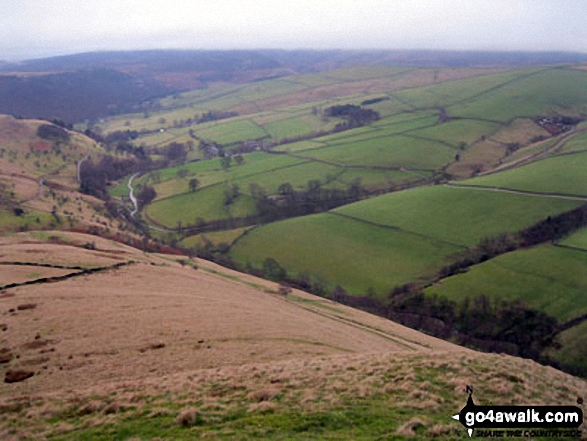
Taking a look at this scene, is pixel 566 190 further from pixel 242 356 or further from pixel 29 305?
pixel 29 305

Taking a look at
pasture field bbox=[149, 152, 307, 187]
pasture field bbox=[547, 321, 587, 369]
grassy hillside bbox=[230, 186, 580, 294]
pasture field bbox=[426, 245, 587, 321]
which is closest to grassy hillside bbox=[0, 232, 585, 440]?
pasture field bbox=[547, 321, 587, 369]

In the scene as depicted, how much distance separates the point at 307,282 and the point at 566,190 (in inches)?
3124

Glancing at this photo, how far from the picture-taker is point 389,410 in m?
23.5

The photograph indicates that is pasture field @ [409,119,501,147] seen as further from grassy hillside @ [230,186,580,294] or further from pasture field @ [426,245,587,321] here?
pasture field @ [426,245,587,321]

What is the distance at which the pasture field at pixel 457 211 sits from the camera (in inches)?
4190

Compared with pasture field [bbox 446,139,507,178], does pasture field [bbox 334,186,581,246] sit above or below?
below

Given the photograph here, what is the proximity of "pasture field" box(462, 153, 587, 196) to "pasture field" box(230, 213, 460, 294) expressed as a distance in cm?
4093

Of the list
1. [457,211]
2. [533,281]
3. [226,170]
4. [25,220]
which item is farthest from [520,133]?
[25,220]

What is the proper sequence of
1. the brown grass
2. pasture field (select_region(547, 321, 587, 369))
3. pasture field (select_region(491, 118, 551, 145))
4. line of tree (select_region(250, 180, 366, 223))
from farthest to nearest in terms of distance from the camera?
pasture field (select_region(491, 118, 551, 145)) → line of tree (select_region(250, 180, 366, 223)) → pasture field (select_region(547, 321, 587, 369)) → the brown grass

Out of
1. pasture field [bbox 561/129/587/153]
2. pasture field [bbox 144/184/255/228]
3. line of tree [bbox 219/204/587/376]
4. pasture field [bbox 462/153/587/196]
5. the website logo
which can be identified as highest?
pasture field [bbox 561/129/587/153]

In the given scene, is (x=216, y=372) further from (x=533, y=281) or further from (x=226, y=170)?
(x=226, y=170)

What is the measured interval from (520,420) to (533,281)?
68.7 metres

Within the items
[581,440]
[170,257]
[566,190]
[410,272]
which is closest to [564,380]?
[581,440]

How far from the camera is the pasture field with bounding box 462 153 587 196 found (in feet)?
397
